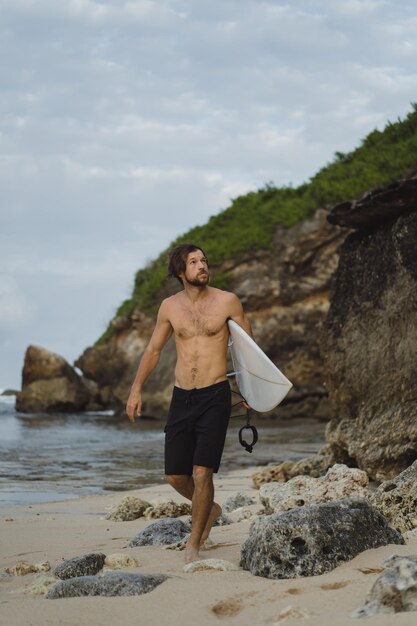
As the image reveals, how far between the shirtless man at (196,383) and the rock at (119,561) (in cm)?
59

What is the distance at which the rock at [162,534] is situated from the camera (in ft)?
20.1

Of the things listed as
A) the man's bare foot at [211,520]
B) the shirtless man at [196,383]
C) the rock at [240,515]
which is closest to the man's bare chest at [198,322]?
the shirtless man at [196,383]

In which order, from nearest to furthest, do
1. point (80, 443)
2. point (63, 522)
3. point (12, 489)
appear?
1. point (63, 522)
2. point (12, 489)
3. point (80, 443)

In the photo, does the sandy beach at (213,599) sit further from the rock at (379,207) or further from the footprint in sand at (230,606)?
the rock at (379,207)

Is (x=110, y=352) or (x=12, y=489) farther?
(x=110, y=352)

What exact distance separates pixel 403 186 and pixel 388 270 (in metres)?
1.01

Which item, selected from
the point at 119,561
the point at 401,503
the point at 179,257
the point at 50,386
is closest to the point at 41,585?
the point at 119,561

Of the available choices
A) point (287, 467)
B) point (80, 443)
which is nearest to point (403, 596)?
point (287, 467)

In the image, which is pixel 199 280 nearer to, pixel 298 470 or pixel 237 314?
pixel 237 314

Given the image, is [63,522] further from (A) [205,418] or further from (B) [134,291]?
(B) [134,291]

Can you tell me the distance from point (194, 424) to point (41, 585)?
5.44ft

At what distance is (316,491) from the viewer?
6.79m

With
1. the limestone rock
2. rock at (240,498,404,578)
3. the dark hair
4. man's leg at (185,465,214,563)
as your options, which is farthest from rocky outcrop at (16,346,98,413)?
rock at (240,498,404,578)

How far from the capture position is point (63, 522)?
7938 millimetres
